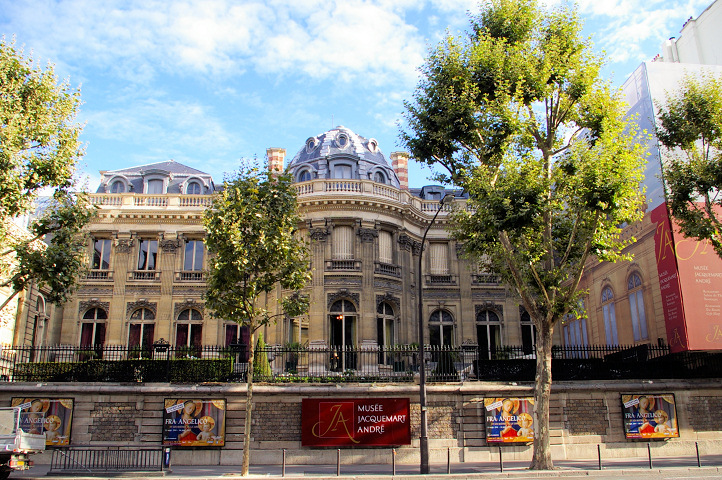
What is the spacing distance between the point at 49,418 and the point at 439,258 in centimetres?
2277

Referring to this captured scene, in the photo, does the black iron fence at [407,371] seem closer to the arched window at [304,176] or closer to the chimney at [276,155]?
the arched window at [304,176]

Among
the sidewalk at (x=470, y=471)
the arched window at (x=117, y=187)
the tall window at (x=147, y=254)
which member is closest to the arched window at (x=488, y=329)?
the sidewalk at (x=470, y=471)

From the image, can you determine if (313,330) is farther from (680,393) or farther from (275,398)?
(680,393)

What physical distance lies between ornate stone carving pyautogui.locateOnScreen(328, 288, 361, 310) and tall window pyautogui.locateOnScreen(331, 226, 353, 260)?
6.14ft

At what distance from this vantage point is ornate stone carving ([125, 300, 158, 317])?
3522 centimetres

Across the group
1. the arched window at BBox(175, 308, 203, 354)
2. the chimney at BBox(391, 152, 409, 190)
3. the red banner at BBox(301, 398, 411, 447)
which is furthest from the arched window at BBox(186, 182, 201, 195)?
the red banner at BBox(301, 398, 411, 447)

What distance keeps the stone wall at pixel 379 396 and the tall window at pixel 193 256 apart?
1386cm

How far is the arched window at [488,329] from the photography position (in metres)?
37.1

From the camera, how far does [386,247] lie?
116 ft

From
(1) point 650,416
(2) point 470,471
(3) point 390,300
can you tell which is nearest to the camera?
(2) point 470,471

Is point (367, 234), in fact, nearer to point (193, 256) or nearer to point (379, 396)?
point (193, 256)

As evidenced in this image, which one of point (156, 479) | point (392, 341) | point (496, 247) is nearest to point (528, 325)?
point (392, 341)

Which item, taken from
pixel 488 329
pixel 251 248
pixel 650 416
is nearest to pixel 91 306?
pixel 251 248

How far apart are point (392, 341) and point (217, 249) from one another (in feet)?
52.2
